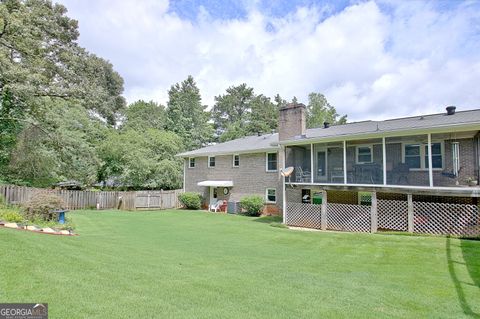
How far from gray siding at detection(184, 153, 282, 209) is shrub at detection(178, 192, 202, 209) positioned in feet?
2.66

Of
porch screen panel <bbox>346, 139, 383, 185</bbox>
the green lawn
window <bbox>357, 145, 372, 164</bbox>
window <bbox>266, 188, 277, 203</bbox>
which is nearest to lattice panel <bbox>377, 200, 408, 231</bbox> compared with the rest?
porch screen panel <bbox>346, 139, 383, 185</bbox>

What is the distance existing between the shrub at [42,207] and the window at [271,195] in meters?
12.8

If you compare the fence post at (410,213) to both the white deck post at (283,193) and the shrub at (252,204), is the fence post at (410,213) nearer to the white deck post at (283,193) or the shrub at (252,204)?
the white deck post at (283,193)

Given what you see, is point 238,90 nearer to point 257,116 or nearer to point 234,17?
point 257,116

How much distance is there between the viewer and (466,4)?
39.9 ft

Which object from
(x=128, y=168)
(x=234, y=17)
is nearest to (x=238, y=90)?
(x=128, y=168)

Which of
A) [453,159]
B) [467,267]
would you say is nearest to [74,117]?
[453,159]

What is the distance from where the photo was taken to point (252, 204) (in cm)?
1988

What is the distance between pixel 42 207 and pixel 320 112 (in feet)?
121

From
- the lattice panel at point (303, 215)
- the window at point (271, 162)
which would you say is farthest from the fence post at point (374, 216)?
the window at point (271, 162)

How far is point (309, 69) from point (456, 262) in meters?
24.9

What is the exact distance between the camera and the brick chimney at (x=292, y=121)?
61.8 feet

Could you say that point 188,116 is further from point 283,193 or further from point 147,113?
point 283,193

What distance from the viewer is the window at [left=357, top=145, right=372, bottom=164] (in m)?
16.2
